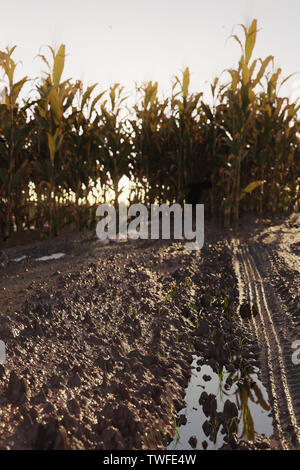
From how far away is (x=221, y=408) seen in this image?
9.87 ft

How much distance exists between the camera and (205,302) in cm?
475

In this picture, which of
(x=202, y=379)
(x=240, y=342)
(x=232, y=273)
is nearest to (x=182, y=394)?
(x=202, y=379)

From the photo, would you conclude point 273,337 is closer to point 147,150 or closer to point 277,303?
point 277,303

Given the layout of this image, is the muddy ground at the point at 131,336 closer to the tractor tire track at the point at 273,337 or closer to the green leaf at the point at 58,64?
the tractor tire track at the point at 273,337

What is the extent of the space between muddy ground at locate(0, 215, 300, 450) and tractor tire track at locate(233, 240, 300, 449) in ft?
0.04

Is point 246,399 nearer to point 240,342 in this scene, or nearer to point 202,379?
point 202,379

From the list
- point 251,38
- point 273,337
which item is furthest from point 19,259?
point 251,38

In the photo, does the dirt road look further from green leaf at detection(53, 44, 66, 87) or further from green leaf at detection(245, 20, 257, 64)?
green leaf at detection(53, 44, 66, 87)

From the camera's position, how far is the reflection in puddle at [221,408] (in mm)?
2699

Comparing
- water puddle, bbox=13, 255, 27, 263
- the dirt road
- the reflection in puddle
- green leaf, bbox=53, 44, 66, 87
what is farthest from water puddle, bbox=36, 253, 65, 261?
the reflection in puddle

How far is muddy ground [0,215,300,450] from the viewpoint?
259cm

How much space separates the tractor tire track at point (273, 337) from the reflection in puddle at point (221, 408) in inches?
3.1

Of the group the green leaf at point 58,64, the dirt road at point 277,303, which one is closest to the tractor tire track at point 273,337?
the dirt road at point 277,303

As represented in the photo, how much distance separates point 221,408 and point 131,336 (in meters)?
1.01
